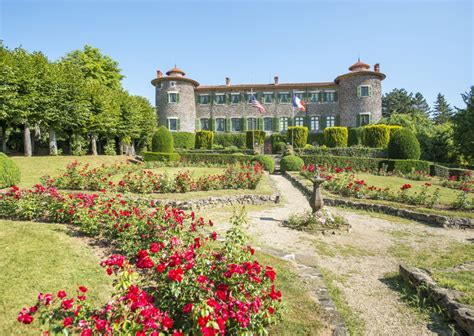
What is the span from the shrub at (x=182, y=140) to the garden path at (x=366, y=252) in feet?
85.0

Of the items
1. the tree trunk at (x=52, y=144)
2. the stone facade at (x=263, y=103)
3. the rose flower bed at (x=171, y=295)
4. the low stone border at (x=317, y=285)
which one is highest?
the stone facade at (x=263, y=103)

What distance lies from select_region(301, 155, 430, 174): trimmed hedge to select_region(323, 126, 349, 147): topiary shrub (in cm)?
878

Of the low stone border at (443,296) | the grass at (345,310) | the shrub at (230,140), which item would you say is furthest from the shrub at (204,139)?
the low stone border at (443,296)

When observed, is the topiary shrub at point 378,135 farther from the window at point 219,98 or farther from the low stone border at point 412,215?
the low stone border at point 412,215

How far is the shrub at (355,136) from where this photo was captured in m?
32.4

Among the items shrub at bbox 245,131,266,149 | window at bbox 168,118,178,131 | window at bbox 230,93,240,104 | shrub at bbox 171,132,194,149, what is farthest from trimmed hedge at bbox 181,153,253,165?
window at bbox 230,93,240,104

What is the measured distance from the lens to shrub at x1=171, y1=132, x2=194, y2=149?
35.5 meters

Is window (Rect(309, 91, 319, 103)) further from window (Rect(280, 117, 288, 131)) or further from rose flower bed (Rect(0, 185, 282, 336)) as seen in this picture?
rose flower bed (Rect(0, 185, 282, 336))

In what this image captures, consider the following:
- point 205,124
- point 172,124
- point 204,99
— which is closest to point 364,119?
point 205,124

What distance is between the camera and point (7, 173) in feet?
37.5

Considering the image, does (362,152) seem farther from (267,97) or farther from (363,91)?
(267,97)

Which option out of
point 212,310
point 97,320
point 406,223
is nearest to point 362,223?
point 406,223

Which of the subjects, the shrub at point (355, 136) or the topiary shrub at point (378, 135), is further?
the shrub at point (355, 136)

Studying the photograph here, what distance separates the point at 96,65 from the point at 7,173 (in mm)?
26579
